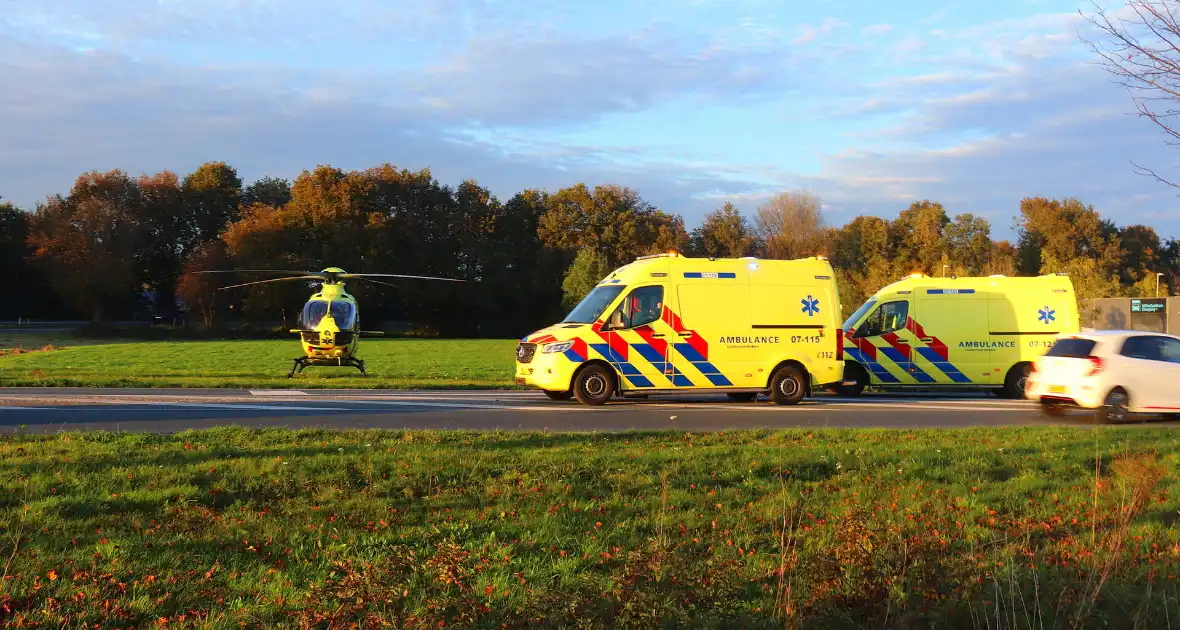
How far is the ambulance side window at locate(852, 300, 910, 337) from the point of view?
2084cm

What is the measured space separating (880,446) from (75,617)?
25.7 ft

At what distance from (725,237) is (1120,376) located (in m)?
56.8

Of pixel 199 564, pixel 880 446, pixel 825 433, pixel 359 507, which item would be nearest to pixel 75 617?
pixel 199 564

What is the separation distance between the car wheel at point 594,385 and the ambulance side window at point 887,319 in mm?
7001

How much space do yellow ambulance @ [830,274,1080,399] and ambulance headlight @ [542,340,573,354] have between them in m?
6.84

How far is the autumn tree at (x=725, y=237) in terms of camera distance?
69700 mm

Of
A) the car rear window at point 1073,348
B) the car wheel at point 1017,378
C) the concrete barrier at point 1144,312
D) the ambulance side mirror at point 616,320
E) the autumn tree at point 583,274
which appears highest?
the autumn tree at point 583,274

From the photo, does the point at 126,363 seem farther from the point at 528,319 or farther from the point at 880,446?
the point at 528,319

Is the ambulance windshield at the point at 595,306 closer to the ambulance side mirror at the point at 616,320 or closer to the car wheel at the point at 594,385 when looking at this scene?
the ambulance side mirror at the point at 616,320

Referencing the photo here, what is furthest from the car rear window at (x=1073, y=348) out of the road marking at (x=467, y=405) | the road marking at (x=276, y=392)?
the road marking at (x=276, y=392)

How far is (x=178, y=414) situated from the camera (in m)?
13.6

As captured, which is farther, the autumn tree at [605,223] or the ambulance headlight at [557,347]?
the autumn tree at [605,223]

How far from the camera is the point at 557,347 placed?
16562 mm

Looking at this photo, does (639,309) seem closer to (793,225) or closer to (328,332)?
(328,332)
